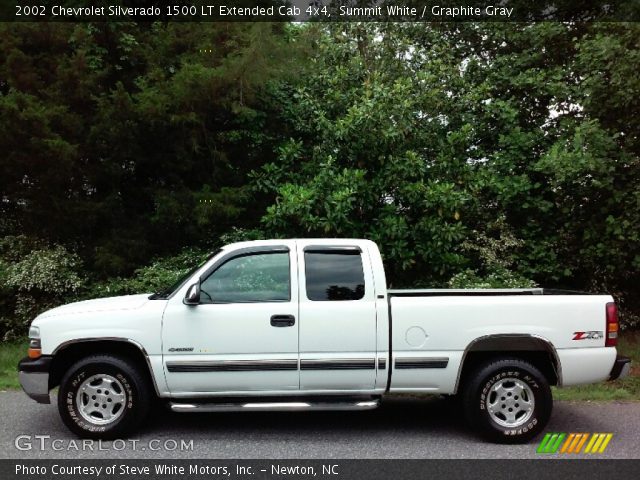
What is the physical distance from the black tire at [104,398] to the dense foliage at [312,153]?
4.21 metres

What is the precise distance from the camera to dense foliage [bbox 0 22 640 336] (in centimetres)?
971

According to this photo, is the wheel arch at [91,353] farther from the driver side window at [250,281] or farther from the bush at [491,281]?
the bush at [491,281]

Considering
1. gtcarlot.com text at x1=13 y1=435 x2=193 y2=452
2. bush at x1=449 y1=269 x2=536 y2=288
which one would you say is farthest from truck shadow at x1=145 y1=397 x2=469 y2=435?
bush at x1=449 y1=269 x2=536 y2=288

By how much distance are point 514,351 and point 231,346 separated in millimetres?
2649

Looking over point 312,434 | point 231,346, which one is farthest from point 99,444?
point 312,434

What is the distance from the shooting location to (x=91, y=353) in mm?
5855

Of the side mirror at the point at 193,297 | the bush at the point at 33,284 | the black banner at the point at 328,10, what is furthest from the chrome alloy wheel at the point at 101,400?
the black banner at the point at 328,10

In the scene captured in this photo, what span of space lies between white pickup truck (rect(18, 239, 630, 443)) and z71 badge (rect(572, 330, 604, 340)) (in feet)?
0.04

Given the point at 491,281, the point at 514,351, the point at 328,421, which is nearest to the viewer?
the point at 514,351

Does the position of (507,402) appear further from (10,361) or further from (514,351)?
(10,361)

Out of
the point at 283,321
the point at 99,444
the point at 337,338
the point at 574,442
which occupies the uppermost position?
the point at 283,321
